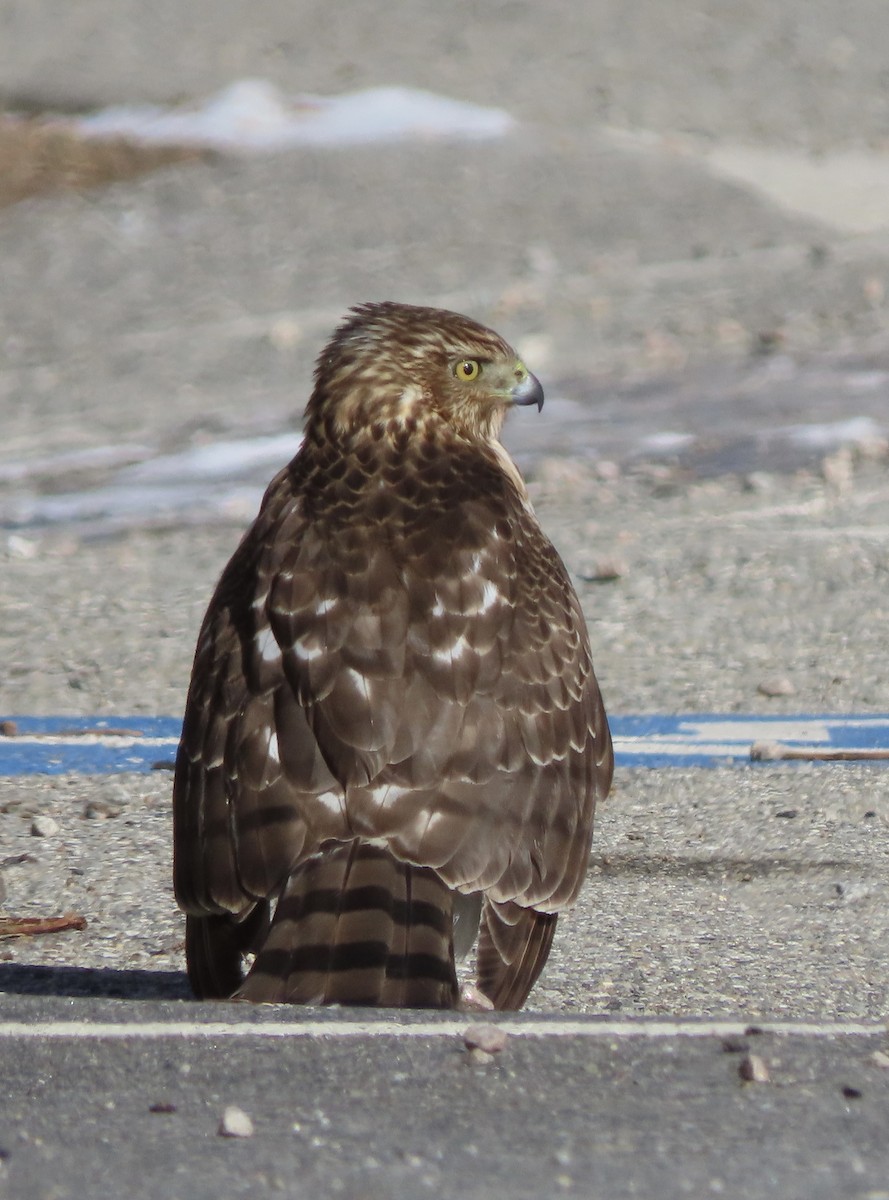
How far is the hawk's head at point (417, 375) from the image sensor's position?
536cm

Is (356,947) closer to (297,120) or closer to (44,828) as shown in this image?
(44,828)

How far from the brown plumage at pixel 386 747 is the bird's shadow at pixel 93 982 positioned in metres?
0.58

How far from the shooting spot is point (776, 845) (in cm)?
565

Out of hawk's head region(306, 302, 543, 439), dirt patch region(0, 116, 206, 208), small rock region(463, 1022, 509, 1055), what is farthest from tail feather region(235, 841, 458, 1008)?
dirt patch region(0, 116, 206, 208)

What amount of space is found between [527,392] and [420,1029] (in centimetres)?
233

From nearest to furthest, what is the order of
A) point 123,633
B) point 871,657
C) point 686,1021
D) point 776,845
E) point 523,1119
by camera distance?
point 523,1119 < point 686,1021 < point 776,845 < point 871,657 < point 123,633

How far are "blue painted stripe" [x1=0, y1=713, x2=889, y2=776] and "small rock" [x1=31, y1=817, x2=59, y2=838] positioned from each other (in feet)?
1.60

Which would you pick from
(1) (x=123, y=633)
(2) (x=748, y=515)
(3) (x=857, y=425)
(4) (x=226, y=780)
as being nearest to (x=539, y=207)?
(3) (x=857, y=425)

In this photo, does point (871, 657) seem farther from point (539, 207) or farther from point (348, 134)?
point (348, 134)

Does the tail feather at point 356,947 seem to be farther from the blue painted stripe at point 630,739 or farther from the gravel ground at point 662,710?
the blue painted stripe at point 630,739

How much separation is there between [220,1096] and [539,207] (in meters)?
15.1

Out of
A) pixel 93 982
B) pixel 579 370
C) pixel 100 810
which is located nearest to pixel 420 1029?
pixel 93 982

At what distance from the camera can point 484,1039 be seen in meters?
3.76

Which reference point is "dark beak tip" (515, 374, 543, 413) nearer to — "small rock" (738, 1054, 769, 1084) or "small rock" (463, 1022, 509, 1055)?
"small rock" (463, 1022, 509, 1055)
